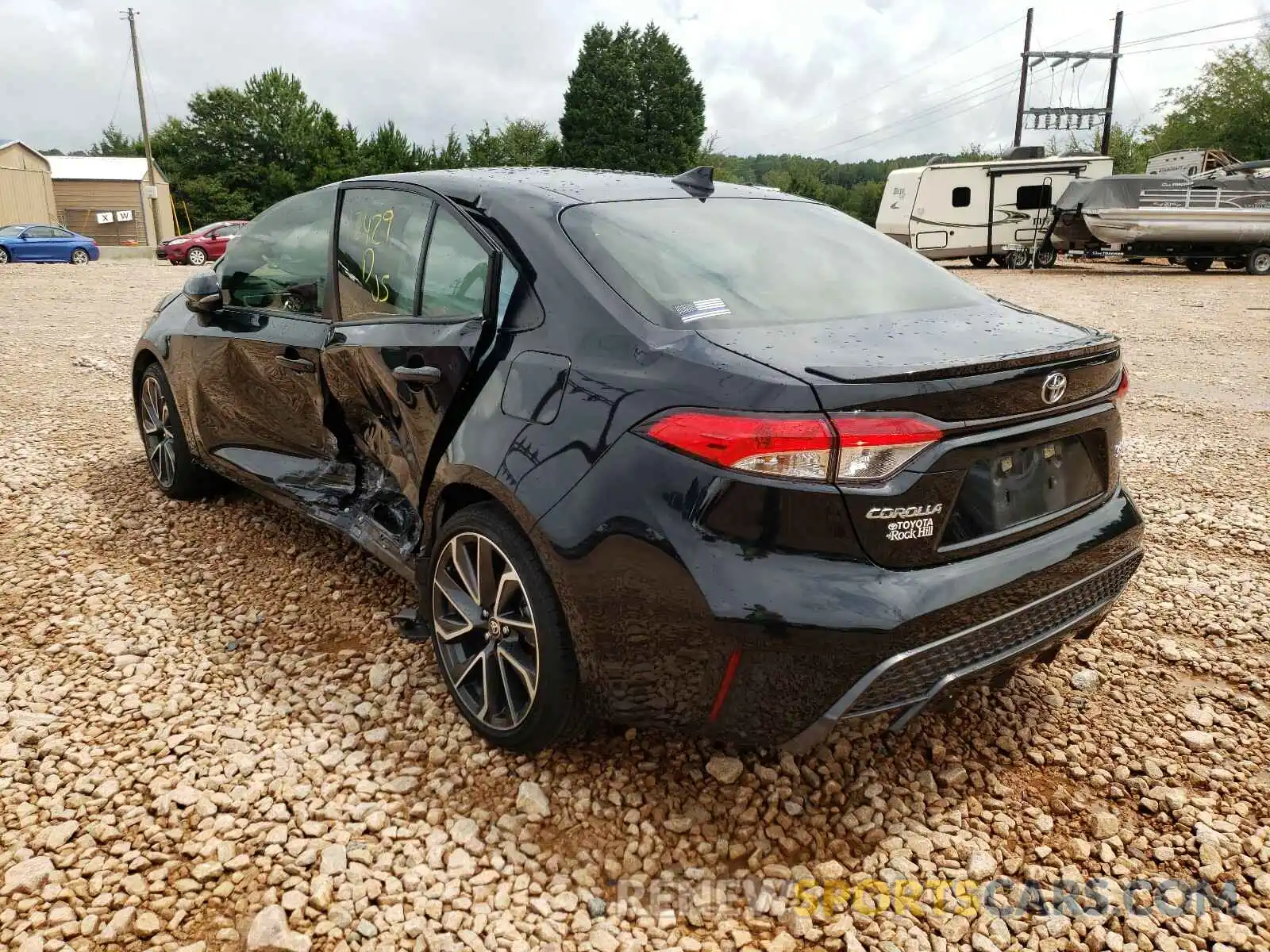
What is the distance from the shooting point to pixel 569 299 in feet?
7.74

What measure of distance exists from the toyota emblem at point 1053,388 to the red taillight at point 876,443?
406 millimetres

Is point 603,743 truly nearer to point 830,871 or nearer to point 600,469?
point 830,871

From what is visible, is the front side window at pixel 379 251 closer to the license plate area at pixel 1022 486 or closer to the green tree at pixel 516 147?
the license plate area at pixel 1022 486

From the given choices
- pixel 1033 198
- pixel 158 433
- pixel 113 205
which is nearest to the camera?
pixel 158 433

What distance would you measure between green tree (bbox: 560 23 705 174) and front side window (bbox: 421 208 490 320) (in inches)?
2295

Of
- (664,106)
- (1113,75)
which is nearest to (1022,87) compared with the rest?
(1113,75)

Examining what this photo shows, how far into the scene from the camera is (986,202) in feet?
74.9

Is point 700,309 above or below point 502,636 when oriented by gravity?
above

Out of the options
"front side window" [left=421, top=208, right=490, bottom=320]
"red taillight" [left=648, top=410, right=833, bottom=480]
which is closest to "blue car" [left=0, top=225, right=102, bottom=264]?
"front side window" [left=421, top=208, right=490, bottom=320]

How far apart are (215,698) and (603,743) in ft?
4.20

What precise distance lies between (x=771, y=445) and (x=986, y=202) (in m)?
23.5

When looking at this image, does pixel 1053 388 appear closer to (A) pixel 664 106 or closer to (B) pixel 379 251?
(B) pixel 379 251

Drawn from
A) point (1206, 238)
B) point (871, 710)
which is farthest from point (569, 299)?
point (1206, 238)

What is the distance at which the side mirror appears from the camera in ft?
12.8
